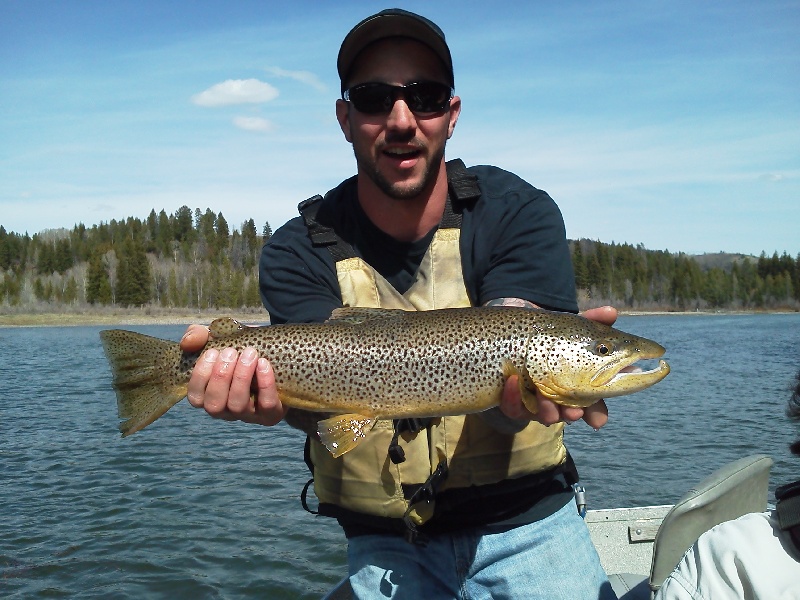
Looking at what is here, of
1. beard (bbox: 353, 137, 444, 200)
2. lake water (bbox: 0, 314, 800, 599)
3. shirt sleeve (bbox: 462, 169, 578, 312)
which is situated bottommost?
lake water (bbox: 0, 314, 800, 599)

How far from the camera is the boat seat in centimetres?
343

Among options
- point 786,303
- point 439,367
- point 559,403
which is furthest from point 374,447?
point 786,303

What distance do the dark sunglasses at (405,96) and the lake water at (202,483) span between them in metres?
5.53

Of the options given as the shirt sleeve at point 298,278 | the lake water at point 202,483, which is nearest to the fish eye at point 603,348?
the shirt sleeve at point 298,278

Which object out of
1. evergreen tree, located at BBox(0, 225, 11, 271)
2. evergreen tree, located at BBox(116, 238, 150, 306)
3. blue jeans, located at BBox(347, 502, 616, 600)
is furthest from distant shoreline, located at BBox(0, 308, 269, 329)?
blue jeans, located at BBox(347, 502, 616, 600)

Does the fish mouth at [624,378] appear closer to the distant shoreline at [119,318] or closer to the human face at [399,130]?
the human face at [399,130]

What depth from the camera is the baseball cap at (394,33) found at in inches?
145

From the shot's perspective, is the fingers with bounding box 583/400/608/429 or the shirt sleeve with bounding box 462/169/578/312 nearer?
the fingers with bounding box 583/400/608/429

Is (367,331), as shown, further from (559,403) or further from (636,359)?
(636,359)

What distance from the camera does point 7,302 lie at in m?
96.6

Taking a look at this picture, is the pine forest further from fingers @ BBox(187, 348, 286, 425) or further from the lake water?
fingers @ BBox(187, 348, 286, 425)

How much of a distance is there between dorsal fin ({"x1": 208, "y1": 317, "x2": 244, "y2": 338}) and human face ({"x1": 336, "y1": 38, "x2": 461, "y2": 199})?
1.01 meters

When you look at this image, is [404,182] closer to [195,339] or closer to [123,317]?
[195,339]

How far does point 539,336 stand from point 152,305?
110 meters
